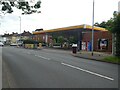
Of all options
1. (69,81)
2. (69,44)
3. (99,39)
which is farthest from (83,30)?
(69,81)

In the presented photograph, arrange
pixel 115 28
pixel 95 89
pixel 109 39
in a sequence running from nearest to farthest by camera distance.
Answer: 1. pixel 95 89
2. pixel 115 28
3. pixel 109 39

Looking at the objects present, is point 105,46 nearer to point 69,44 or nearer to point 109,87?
→ point 69,44

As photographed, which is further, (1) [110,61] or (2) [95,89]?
(1) [110,61]

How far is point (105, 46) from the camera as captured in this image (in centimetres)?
5050

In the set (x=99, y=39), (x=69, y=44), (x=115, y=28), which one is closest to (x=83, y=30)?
(x=69, y=44)

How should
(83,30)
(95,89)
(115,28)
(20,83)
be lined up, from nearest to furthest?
(95,89) → (20,83) → (115,28) → (83,30)

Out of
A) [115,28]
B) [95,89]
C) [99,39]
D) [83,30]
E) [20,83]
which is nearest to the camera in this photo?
[95,89]

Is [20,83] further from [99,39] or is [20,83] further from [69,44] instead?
[69,44]

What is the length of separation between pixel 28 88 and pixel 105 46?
41.9m

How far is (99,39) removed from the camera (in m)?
52.7

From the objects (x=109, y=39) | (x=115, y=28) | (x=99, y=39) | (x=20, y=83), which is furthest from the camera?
(x=99, y=39)

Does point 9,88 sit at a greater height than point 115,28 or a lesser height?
lesser

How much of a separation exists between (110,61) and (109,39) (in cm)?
2550

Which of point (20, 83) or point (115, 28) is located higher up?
point (115, 28)
